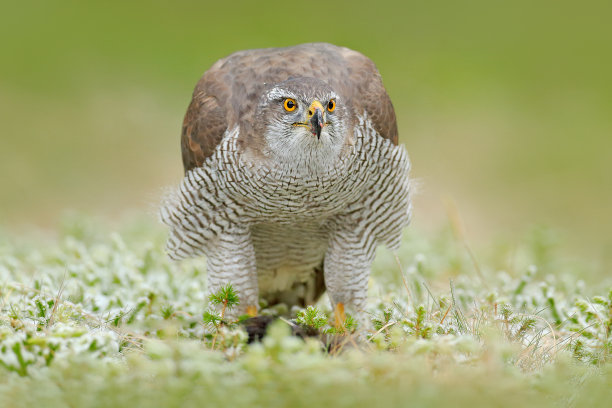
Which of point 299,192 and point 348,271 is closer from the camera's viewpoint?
point 299,192

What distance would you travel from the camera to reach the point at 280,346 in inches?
117

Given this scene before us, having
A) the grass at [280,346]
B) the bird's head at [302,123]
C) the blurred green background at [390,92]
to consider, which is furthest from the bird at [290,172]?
the blurred green background at [390,92]

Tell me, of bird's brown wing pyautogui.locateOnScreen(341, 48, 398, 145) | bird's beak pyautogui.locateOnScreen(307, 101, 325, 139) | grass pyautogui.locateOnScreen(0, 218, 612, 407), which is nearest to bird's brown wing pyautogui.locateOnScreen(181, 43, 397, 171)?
bird's brown wing pyautogui.locateOnScreen(341, 48, 398, 145)

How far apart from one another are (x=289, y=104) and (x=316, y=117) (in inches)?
8.9

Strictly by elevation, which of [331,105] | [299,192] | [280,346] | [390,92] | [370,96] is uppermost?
[390,92]

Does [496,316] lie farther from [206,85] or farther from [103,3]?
[103,3]

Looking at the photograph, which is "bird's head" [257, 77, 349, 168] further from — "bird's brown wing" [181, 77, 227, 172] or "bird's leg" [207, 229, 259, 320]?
"bird's leg" [207, 229, 259, 320]

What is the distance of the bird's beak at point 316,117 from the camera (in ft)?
13.9

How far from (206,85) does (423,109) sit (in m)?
9.66

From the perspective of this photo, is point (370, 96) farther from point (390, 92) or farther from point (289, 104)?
point (390, 92)

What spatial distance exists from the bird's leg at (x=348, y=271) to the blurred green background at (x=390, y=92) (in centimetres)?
506

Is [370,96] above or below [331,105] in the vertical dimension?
above

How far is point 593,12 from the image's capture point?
1686 cm

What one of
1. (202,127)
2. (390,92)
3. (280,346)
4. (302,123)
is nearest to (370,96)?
(302,123)
